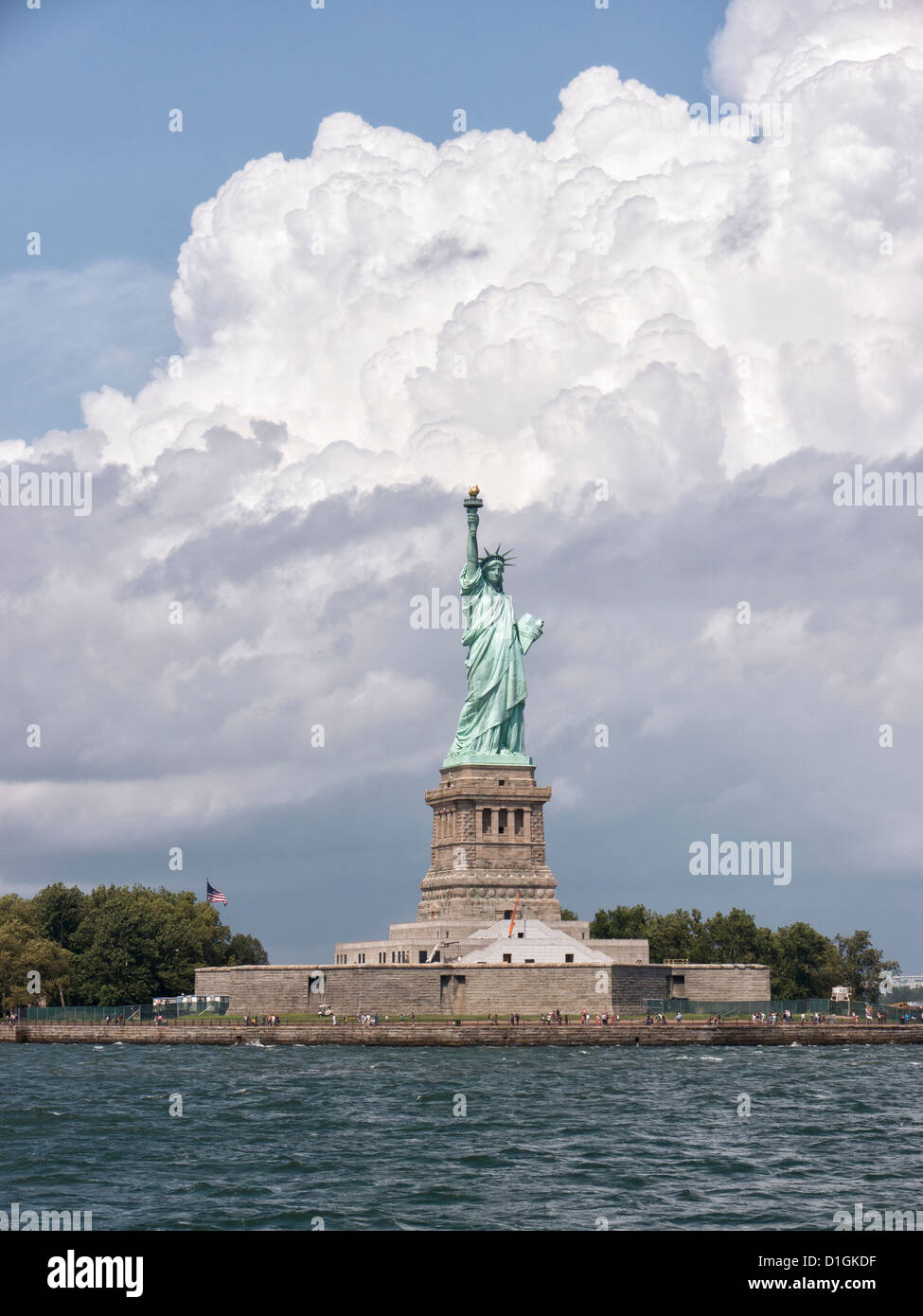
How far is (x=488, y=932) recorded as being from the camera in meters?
98.4

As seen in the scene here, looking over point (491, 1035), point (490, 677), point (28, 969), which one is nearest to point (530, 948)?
point (491, 1035)

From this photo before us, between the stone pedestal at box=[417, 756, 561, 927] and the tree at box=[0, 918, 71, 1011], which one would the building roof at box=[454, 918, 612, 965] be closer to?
the stone pedestal at box=[417, 756, 561, 927]

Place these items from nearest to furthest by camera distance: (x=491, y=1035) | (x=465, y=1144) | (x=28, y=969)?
(x=465, y=1144) < (x=491, y=1035) < (x=28, y=969)

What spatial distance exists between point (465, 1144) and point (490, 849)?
5985 centimetres

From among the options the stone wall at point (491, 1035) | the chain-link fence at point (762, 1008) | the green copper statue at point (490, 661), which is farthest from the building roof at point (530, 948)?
the green copper statue at point (490, 661)

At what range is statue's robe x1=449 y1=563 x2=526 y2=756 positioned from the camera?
108 metres

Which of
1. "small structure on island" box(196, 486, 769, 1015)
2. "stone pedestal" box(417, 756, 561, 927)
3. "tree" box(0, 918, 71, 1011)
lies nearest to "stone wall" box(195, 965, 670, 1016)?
"small structure on island" box(196, 486, 769, 1015)

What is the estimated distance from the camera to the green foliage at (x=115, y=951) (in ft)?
372

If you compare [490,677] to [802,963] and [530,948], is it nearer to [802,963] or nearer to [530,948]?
[530,948]

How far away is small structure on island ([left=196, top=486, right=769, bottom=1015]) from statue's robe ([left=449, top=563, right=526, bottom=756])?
90 millimetres
